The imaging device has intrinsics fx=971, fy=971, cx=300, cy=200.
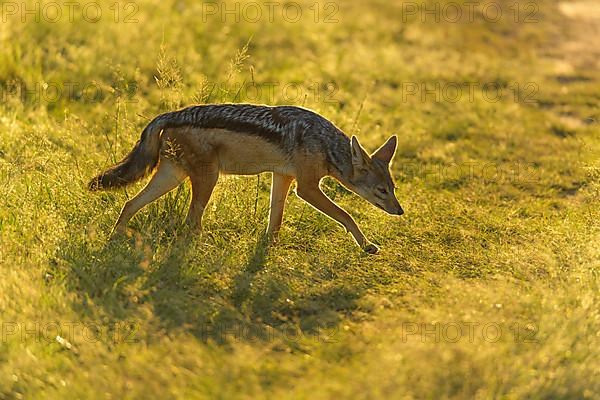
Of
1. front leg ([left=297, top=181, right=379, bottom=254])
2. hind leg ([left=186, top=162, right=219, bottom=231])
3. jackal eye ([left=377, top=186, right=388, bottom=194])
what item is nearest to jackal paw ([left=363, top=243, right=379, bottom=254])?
front leg ([left=297, top=181, right=379, bottom=254])

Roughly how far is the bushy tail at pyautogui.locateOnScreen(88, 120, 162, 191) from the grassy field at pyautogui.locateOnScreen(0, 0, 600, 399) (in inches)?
13.4

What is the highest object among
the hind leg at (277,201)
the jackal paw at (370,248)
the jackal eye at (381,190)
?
the jackal eye at (381,190)

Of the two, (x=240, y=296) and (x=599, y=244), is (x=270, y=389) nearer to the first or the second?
(x=240, y=296)

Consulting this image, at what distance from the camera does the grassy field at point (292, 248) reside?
5672 millimetres

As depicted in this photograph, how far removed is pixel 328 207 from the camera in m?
8.03

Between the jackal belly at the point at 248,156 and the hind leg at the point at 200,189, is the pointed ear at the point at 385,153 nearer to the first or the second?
the jackal belly at the point at 248,156

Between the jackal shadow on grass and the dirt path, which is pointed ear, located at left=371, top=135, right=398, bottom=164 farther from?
the dirt path

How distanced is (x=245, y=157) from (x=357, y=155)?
0.91 m

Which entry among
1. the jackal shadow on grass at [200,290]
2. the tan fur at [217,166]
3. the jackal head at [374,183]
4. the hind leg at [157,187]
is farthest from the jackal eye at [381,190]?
the hind leg at [157,187]

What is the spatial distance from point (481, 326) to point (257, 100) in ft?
21.2

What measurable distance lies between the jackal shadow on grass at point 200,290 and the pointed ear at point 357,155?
98 centimetres

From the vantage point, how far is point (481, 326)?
6.40 metres

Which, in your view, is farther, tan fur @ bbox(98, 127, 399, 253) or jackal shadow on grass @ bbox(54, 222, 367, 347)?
tan fur @ bbox(98, 127, 399, 253)

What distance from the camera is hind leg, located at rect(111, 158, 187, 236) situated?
7.79 m
